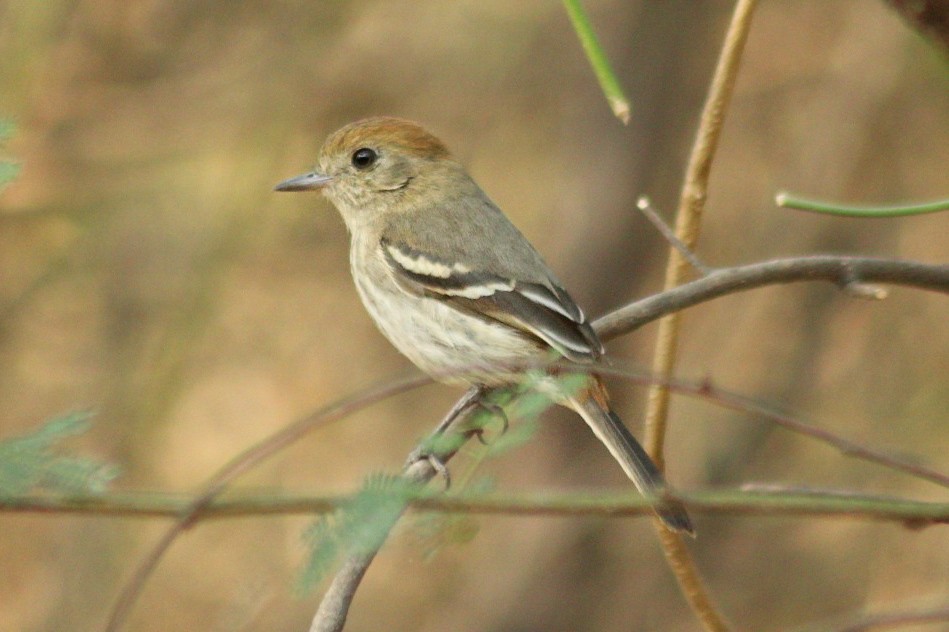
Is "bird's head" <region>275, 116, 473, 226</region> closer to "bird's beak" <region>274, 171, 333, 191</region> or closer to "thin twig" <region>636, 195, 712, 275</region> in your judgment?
"bird's beak" <region>274, 171, 333, 191</region>

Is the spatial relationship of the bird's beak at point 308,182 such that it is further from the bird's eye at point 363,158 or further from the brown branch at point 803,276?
the brown branch at point 803,276

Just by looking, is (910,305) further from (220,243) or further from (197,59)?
(197,59)

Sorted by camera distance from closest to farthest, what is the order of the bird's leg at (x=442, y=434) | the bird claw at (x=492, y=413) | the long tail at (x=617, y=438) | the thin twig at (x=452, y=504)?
1. the thin twig at (x=452, y=504)
2. the bird claw at (x=492, y=413)
3. the bird's leg at (x=442, y=434)
4. the long tail at (x=617, y=438)

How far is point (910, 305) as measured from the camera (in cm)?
721

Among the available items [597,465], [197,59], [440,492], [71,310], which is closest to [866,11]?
[597,465]

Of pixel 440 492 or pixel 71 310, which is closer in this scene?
pixel 440 492

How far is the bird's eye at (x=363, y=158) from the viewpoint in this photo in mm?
5105

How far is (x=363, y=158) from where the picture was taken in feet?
16.8

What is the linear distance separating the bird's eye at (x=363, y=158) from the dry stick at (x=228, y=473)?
127 inches

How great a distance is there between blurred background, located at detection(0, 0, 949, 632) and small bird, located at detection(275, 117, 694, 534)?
2.02 metres

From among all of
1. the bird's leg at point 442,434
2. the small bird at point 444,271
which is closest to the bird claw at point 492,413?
the bird's leg at point 442,434

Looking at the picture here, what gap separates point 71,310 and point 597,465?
3.58 meters

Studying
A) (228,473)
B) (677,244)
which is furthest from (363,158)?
(228,473)

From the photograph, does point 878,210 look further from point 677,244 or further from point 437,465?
point 437,465
